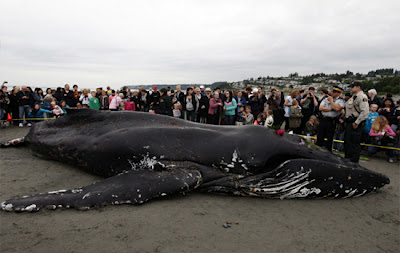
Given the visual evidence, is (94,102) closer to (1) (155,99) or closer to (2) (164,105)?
(1) (155,99)

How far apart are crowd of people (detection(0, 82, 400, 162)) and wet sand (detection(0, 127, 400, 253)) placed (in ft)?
13.3

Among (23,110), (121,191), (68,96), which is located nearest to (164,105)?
(68,96)

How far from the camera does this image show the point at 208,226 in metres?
4.30

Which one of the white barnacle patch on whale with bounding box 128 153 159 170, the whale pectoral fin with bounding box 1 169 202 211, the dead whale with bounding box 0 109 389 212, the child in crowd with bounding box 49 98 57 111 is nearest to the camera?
the whale pectoral fin with bounding box 1 169 202 211

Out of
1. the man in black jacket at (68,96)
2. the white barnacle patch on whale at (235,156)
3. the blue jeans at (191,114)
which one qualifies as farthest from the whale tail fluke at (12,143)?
the man in black jacket at (68,96)

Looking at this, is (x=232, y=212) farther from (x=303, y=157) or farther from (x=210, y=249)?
(x=303, y=157)

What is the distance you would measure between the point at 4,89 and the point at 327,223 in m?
19.7

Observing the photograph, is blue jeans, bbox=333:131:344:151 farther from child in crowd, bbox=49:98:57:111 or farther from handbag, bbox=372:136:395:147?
child in crowd, bbox=49:98:57:111

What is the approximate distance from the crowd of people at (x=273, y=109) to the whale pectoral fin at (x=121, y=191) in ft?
14.7

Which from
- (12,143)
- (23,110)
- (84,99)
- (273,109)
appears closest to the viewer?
(12,143)

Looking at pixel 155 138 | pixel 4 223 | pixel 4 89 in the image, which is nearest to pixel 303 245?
pixel 155 138

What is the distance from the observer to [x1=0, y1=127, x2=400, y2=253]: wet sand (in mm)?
3744

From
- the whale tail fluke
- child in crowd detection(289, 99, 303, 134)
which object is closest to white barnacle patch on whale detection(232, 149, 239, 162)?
the whale tail fluke

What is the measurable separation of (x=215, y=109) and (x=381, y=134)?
27.0 feet
